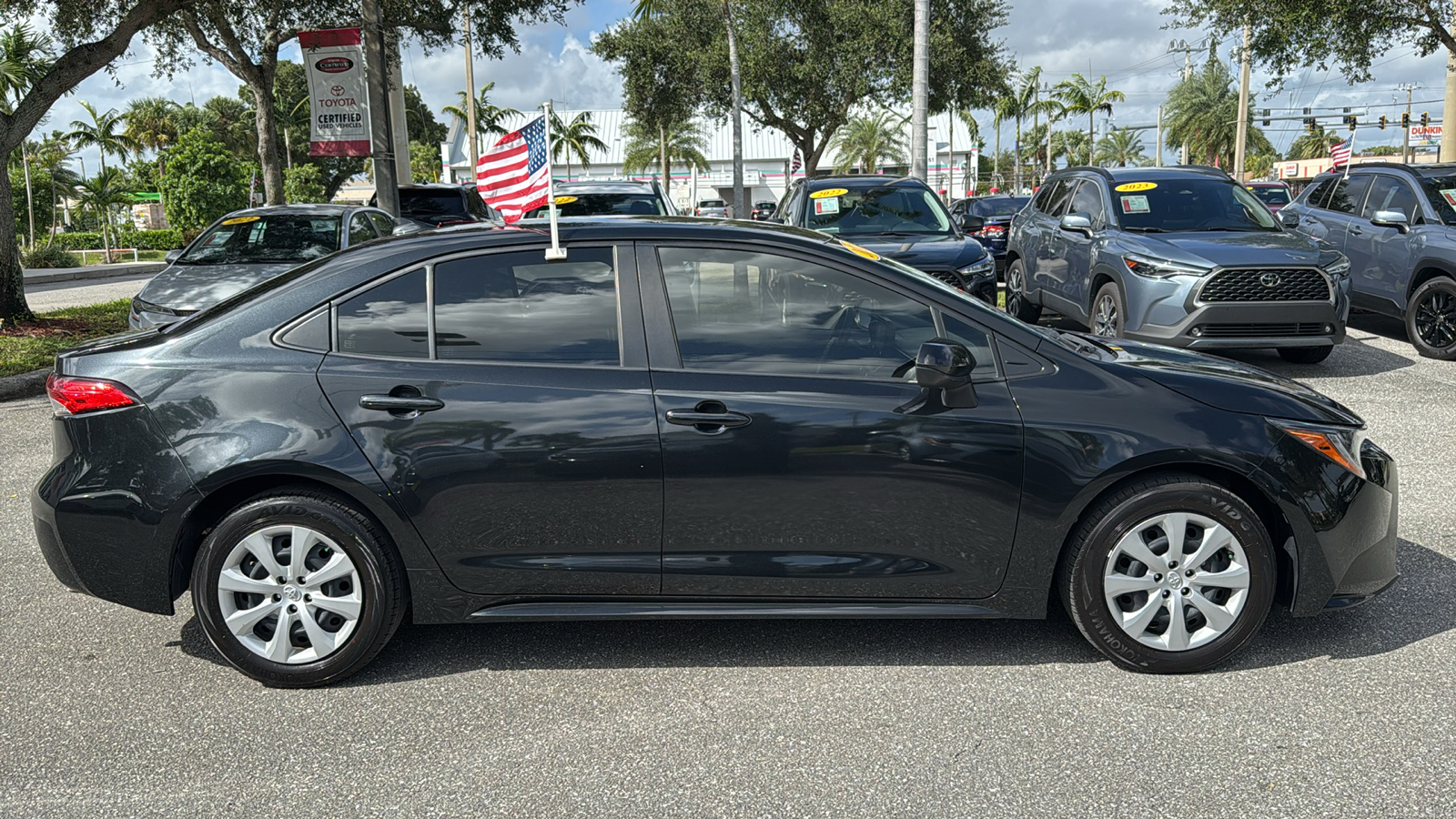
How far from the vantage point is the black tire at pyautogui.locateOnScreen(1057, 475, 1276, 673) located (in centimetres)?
370

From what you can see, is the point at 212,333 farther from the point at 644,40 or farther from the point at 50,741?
the point at 644,40

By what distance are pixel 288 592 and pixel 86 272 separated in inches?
1166

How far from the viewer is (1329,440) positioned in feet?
12.6

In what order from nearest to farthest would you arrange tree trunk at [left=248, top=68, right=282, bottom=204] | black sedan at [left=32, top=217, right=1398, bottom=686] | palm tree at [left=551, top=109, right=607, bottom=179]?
black sedan at [left=32, top=217, right=1398, bottom=686], tree trunk at [left=248, top=68, right=282, bottom=204], palm tree at [left=551, top=109, right=607, bottom=179]

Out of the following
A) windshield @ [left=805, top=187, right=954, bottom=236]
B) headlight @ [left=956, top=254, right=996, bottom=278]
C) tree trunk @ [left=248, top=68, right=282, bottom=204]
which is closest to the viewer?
headlight @ [left=956, top=254, right=996, bottom=278]

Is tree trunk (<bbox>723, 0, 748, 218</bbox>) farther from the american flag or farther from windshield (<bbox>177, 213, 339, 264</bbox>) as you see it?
the american flag

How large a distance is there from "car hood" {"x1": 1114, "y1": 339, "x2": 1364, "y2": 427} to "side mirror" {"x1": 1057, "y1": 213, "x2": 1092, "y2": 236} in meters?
6.33

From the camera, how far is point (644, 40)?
107ft

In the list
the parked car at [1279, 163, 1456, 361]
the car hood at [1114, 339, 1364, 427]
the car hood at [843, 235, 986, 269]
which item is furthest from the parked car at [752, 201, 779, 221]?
the car hood at [1114, 339, 1364, 427]

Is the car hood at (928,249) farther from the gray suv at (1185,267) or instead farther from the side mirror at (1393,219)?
the side mirror at (1393,219)

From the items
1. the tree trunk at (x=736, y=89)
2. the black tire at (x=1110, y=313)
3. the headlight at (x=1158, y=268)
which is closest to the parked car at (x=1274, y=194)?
the tree trunk at (x=736, y=89)

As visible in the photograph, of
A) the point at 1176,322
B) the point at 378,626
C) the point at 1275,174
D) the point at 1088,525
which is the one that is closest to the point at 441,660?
the point at 378,626

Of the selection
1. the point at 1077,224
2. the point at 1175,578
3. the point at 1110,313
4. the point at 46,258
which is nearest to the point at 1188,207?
the point at 1077,224

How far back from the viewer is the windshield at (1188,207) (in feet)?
33.2
